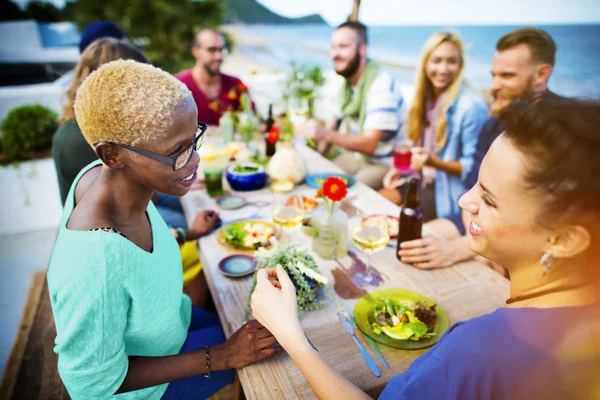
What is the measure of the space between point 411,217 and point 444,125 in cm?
198

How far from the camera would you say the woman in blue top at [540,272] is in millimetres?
705

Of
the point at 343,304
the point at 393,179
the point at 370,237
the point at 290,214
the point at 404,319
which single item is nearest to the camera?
the point at 404,319

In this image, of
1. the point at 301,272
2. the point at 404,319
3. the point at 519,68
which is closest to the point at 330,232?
the point at 301,272

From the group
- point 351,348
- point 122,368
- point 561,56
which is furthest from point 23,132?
point 561,56

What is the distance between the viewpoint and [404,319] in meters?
1.34

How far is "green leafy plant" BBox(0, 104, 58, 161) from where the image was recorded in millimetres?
5945

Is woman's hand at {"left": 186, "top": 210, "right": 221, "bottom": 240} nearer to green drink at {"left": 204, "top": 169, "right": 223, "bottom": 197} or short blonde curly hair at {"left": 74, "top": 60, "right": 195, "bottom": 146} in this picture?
green drink at {"left": 204, "top": 169, "right": 223, "bottom": 197}

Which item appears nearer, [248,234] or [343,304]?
[343,304]

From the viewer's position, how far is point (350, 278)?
64.3 inches

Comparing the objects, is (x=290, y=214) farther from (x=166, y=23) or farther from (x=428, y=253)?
(x=166, y=23)

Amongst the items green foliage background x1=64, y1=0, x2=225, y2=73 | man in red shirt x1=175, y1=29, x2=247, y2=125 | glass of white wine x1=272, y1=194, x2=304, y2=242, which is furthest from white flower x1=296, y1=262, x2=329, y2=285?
green foliage background x1=64, y1=0, x2=225, y2=73

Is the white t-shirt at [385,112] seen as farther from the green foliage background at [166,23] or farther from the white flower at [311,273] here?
the green foliage background at [166,23]

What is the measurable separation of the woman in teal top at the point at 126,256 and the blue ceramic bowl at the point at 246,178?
1.08 metres

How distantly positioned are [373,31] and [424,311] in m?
54.2
